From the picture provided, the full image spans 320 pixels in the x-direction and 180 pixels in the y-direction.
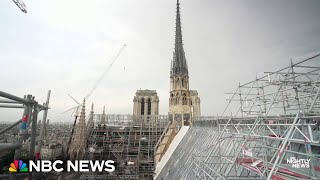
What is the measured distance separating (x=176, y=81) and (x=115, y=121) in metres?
20.0

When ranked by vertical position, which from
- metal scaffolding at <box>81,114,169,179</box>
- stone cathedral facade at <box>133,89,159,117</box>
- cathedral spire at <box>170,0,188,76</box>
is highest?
cathedral spire at <box>170,0,188,76</box>

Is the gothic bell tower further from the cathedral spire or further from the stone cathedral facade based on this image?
the stone cathedral facade

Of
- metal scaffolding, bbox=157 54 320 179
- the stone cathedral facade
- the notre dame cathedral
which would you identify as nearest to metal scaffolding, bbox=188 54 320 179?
metal scaffolding, bbox=157 54 320 179

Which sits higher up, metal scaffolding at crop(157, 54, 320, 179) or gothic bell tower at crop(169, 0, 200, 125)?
gothic bell tower at crop(169, 0, 200, 125)

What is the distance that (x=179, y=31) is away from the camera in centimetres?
6047

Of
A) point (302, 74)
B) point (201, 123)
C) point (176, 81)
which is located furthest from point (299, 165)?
point (176, 81)

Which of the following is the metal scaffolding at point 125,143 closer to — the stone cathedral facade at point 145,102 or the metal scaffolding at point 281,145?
the metal scaffolding at point 281,145

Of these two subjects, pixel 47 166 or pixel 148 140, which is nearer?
pixel 47 166

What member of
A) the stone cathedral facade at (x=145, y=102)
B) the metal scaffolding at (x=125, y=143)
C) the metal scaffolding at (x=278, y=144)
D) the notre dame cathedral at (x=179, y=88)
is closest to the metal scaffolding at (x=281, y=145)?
the metal scaffolding at (x=278, y=144)

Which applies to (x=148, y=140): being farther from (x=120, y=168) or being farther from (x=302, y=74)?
(x=302, y=74)

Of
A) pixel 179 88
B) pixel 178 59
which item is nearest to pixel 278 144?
pixel 179 88

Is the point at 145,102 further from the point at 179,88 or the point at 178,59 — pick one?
the point at 178,59

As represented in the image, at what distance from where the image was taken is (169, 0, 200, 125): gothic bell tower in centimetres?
4812

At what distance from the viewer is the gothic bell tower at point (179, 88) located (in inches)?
1895
